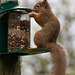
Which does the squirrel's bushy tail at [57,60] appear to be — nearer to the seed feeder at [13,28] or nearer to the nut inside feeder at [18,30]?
the seed feeder at [13,28]

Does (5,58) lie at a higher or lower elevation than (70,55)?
higher

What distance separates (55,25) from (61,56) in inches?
17.1

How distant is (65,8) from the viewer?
10.8 m

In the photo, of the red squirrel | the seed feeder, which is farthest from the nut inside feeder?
the red squirrel

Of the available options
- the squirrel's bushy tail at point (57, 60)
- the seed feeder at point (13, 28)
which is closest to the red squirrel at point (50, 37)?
the squirrel's bushy tail at point (57, 60)

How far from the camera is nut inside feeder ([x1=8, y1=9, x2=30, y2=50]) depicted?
11.5 ft

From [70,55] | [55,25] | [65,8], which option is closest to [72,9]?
[65,8]

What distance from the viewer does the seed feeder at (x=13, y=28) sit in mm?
3496

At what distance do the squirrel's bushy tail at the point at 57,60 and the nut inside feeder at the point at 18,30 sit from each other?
0.33 meters

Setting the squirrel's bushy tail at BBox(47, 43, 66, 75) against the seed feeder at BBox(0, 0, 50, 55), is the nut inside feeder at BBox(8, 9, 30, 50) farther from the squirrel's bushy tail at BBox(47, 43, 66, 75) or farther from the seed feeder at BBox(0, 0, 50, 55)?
the squirrel's bushy tail at BBox(47, 43, 66, 75)

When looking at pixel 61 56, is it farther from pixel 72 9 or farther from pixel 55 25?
pixel 72 9

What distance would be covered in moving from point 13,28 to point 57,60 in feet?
2.23

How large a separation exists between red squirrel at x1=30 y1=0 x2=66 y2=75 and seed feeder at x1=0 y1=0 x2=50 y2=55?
23 cm

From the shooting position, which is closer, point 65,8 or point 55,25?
point 55,25
